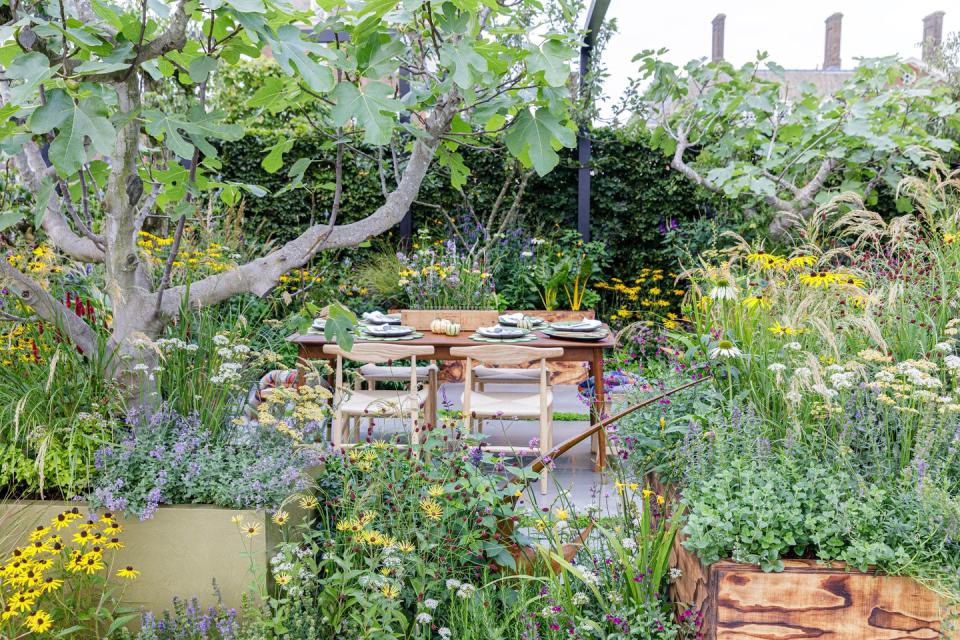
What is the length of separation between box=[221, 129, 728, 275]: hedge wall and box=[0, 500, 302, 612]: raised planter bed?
4.95m

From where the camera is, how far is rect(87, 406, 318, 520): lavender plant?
197 centimetres

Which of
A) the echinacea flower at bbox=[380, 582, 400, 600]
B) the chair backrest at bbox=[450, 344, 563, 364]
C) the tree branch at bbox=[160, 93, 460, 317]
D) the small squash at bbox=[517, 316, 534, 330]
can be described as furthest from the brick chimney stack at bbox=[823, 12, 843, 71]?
the echinacea flower at bbox=[380, 582, 400, 600]

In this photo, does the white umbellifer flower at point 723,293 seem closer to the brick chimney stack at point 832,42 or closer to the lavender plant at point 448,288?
the lavender plant at point 448,288

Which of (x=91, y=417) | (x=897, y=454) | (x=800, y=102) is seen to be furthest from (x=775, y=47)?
(x=91, y=417)

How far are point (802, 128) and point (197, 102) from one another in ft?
16.4

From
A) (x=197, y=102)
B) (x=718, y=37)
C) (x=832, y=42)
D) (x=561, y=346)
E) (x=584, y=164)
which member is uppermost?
(x=718, y=37)

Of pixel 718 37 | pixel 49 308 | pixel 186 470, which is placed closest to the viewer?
pixel 186 470

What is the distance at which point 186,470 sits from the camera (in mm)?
2070

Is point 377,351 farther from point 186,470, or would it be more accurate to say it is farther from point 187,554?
point 187,554

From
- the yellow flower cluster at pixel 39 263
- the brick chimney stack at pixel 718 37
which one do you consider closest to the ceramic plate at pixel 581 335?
the yellow flower cluster at pixel 39 263

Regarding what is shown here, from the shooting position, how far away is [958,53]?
37.9ft

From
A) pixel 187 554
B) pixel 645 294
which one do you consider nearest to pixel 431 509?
pixel 187 554

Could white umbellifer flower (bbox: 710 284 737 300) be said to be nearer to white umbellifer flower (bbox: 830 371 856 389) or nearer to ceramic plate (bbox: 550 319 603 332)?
white umbellifer flower (bbox: 830 371 856 389)

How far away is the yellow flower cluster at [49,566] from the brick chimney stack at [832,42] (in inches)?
1136
